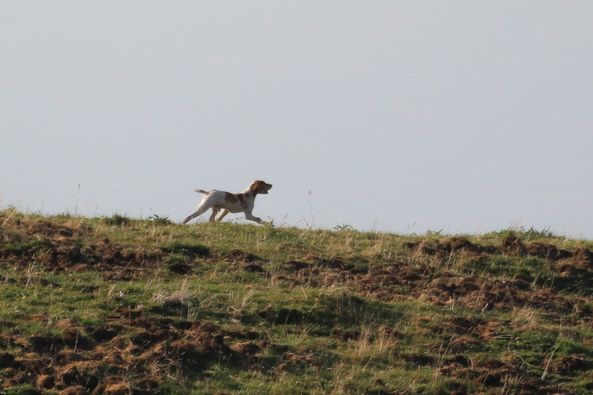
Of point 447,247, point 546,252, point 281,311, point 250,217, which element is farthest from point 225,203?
point 281,311

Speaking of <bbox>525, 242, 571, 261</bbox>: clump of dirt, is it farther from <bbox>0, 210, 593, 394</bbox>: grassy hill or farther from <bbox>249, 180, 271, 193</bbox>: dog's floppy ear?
<bbox>249, 180, 271, 193</bbox>: dog's floppy ear

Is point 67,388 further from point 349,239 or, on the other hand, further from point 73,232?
point 349,239

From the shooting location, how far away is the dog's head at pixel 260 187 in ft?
81.8

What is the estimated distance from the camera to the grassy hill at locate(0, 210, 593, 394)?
1377 cm

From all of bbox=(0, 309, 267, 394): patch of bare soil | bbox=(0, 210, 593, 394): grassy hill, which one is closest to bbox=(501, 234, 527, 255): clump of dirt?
bbox=(0, 210, 593, 394): grassy hill

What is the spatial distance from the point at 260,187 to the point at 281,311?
947 centimetres

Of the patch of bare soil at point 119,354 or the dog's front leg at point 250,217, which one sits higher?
the dog's front leg at point 250,217

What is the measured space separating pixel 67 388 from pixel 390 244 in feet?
26.1

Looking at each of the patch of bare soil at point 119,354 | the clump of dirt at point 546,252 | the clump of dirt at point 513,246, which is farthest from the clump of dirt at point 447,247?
the patch of bare soil at point 119,354

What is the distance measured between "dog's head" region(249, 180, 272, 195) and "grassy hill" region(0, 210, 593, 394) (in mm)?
4381

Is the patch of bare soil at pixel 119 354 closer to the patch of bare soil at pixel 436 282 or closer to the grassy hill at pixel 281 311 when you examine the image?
the grassy hill at pixel 281 311

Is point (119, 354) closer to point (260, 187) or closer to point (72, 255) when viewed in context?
point (72, 255)

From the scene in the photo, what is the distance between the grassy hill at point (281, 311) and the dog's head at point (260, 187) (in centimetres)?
438

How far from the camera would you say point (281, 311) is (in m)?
15.7
